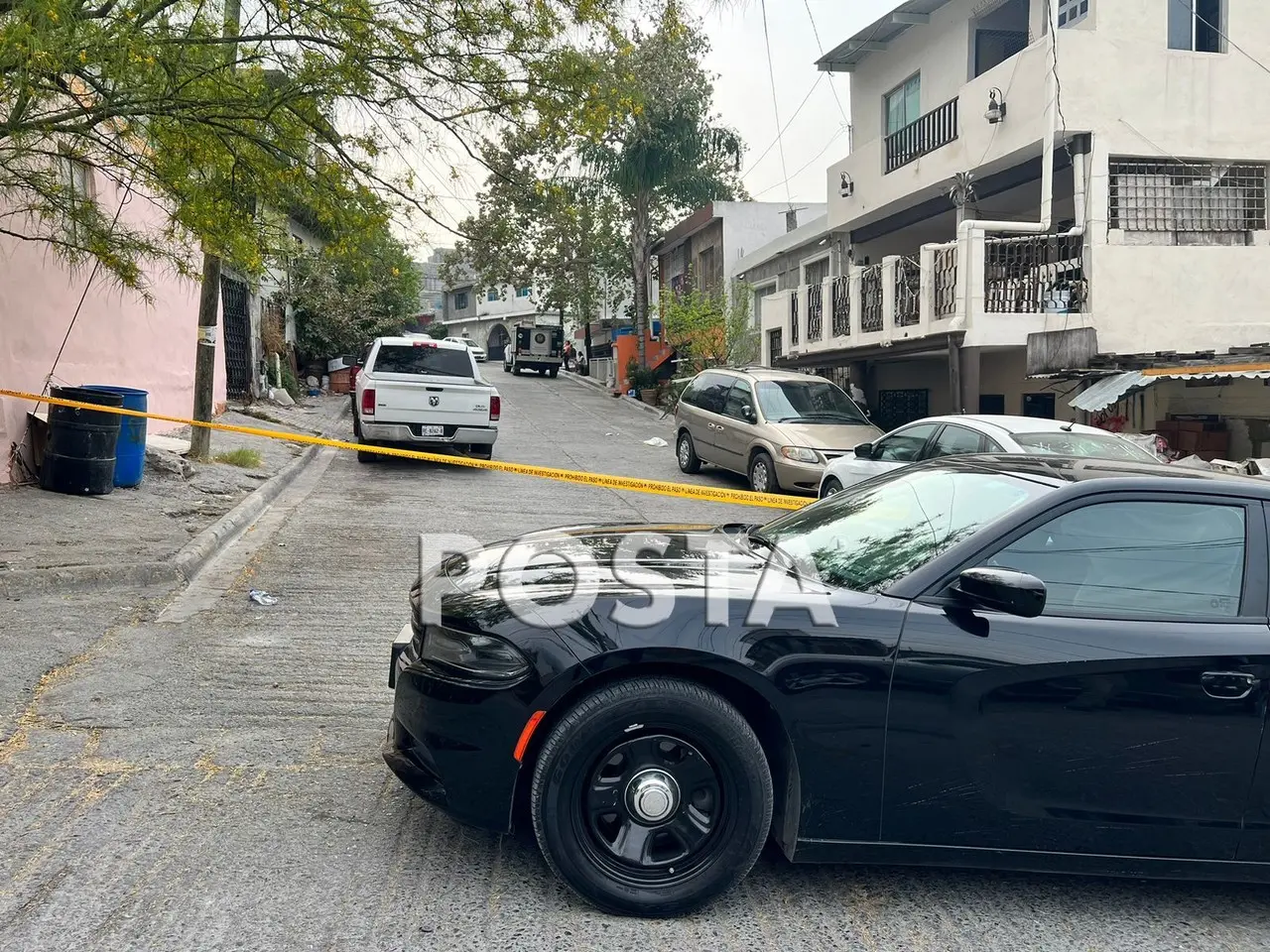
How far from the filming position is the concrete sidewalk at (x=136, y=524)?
771cm

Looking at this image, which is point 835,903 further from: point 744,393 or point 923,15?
point 923,15

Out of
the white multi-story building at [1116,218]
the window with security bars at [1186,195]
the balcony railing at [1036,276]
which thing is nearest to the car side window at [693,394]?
the white multi-story building at [1116,218]

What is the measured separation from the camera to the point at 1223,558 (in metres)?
3.61

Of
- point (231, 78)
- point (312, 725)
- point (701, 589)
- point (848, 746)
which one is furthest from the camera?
point (231, 78)

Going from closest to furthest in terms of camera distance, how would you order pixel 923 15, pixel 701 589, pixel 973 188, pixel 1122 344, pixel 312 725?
pixel 701 589
pixel 312 725
pixel 1122 344
pixel 973 188
pixel 923 15

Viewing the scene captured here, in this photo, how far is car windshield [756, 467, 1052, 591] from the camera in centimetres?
371

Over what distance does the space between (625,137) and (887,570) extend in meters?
29.1

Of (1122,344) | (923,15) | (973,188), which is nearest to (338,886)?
(1122,344)

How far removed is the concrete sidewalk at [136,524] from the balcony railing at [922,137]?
11.0 metres

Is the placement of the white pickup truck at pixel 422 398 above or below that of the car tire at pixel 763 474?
above

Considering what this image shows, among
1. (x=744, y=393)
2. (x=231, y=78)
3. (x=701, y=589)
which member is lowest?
(x=701, y=589)

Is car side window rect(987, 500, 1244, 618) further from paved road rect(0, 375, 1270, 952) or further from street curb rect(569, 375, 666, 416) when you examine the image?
street curb rect(569, 375, 666, 416)

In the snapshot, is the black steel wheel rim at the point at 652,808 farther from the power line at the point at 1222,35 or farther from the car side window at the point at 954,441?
the power line at the point at 1222,35

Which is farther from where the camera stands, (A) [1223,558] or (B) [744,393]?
(B) [744,393]
